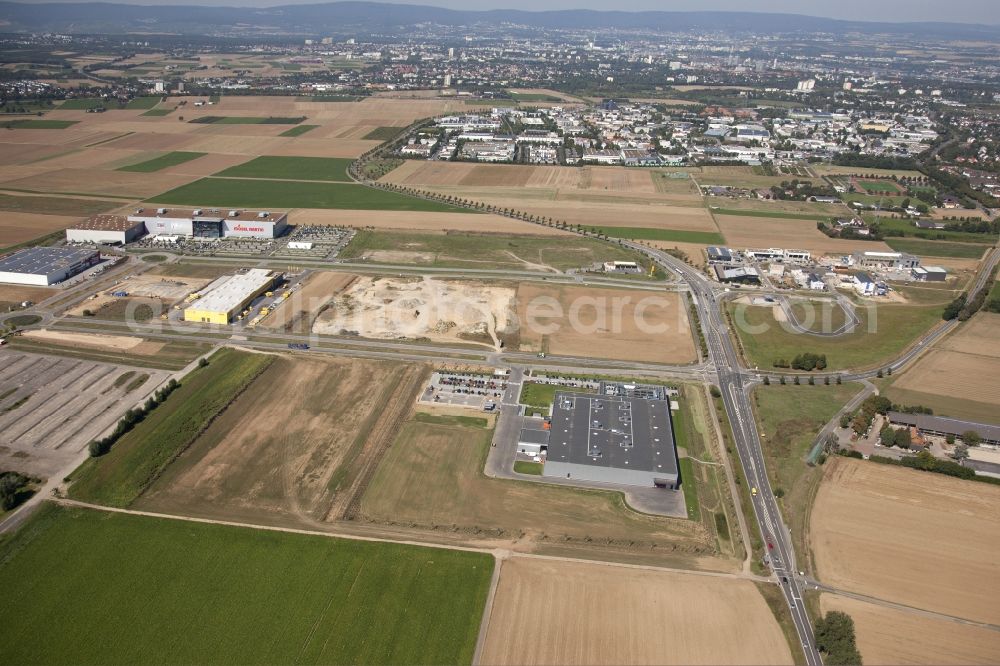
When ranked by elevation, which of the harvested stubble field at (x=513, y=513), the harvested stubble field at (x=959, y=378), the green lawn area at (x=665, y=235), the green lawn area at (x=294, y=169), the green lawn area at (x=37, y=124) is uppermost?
the green lawn area at (x=37, y=124)

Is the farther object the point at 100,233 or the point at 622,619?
the point at 100,233

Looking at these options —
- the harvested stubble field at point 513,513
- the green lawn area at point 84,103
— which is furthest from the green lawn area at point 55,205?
the green lawn area at point 84,103

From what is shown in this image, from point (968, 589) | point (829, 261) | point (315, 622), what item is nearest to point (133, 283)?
point (315, 622)

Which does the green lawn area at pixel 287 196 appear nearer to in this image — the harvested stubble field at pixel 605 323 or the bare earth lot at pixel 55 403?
the harvested stubble field at pixel 605 323

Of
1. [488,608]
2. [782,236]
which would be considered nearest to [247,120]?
[782,236]

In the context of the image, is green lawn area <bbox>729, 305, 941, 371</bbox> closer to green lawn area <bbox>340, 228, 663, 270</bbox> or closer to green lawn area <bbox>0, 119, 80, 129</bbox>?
green lawn area <bbox>340, 228, 663, 270</bbox>

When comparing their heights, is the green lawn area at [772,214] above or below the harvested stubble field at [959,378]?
above

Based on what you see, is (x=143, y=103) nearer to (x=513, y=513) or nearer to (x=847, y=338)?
(x=513, y=513)
